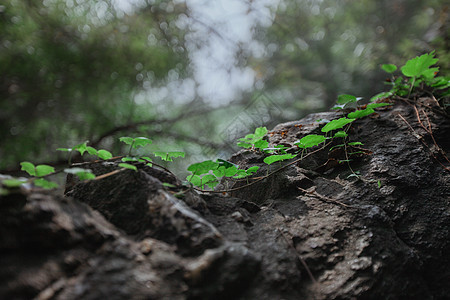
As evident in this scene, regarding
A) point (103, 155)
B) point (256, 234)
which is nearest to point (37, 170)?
point (103, 155)

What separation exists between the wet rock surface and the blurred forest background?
2.60 feet

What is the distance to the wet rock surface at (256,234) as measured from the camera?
0.38 m

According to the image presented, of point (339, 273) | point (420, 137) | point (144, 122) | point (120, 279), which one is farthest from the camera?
point (144, 122)

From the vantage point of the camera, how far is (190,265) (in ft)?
1.38

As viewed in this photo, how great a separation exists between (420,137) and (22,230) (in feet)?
3.67

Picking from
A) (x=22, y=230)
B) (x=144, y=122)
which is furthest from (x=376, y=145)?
(x=144, y=122)

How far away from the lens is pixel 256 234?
0.59 m

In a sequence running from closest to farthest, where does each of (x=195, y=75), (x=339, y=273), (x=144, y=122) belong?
(x=339, y=273)
(x=144, y=122)
(x=195, y=75)

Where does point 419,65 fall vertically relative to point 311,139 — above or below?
above

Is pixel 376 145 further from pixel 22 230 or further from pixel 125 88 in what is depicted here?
pixel 125 88

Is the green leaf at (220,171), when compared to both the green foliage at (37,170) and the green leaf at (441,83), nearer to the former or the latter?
the green foliage at (37,170)

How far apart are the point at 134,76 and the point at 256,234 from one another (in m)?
2.15

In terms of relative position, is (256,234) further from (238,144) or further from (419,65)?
(419,65)

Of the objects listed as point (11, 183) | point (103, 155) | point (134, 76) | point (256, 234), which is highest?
point (134, 76)
